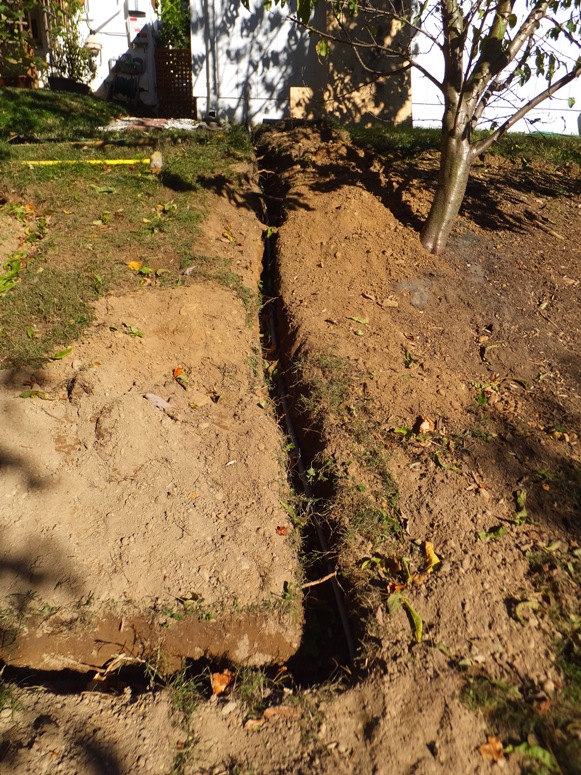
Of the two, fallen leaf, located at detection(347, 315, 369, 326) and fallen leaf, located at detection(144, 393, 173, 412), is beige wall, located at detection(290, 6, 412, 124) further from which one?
fallen leaf, located at detection(144, 393, 173, 412)

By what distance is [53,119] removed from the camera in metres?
9.29

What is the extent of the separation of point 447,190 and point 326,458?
2.95 m

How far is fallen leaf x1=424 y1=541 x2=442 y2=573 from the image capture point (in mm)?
3191

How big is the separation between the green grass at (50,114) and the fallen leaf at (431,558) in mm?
7179

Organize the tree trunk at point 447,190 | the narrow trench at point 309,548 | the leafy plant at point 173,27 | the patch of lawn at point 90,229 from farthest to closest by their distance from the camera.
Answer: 1. the leafy plant at point 173,27
2. the tree trunk at point 447,190
3. the patch of lawn at point 90,229
4. the narrow trench at point 309,548

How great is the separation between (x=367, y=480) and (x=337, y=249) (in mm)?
2711

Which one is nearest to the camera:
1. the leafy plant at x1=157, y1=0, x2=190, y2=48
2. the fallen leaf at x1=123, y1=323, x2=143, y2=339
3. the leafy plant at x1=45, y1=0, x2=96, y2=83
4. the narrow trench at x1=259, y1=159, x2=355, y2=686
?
the narrow trench at x1=259, y1=159, x2=355, y2=686

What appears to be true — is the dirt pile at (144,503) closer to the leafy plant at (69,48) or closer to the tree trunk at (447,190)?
the tree trunk at (447,190)

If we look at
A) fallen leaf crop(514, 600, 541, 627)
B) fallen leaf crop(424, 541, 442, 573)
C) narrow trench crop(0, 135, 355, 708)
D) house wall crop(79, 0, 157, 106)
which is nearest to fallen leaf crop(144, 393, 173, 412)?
narrow trench crop(0, 135, 355, 708)

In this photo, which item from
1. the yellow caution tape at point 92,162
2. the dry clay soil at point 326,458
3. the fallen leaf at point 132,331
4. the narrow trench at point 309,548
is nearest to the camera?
the dry clay soil at point 326,458

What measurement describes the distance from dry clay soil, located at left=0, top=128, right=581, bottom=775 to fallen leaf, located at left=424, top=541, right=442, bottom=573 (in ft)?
0.10

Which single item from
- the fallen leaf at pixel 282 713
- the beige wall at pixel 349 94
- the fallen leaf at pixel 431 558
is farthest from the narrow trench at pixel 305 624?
the beige wall at pixel 349 94

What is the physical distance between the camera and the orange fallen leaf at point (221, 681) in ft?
9.45

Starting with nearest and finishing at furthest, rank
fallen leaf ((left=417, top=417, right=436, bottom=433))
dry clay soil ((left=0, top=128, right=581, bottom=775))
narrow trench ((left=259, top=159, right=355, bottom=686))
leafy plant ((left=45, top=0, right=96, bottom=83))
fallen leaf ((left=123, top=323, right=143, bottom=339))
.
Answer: dry clay soil ((left=0, top=128, right=581, bottom=775)) → narrow trench ((left=259, top=159, right=355, bottom=686)) → fallen leaf ((left=417, top=417, right=436, bottom=433)) → fallen leaf ((left=123, top=323, right=143, bottom=339)) → leafy plant ((left=45, top=0, right=96, bottom=83))
